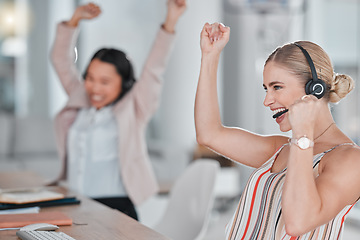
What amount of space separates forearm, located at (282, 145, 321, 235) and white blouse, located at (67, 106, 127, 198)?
129 cm

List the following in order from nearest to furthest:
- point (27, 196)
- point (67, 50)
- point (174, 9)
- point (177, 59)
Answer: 1. point (27, 196)
2. point (174, 9)
3. point (67, 50)
4. point (177, 59)

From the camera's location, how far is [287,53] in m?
1.45

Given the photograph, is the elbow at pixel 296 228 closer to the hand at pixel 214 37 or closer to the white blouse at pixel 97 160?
the hand at pixel 214 37

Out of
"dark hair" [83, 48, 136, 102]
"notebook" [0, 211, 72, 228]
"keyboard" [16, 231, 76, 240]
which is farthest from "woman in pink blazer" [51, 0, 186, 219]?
"keyboard" [16, 231, 76, 240]

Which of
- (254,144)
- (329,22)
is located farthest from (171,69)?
(254,144)

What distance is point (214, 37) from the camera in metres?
1.68

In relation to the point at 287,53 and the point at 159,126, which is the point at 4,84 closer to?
the point at 159,126

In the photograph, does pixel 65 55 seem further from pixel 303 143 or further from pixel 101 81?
pixel 303 143

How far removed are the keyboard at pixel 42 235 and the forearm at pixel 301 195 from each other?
0.59 m

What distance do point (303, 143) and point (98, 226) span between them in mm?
720

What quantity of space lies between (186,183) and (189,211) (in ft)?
0.48

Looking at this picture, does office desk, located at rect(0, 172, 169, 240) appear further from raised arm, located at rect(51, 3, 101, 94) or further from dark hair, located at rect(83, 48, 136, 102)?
raised arm, located at rect(51, 3, 101, 94)

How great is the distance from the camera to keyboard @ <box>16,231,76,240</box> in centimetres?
143

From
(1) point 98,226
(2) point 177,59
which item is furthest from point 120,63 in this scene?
(2) point 177,59
